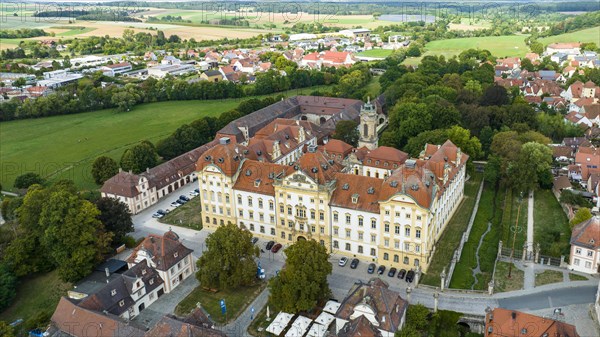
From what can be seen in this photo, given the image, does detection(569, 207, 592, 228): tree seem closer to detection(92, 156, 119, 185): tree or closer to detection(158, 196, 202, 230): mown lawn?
detection(158, 196, 202, 230): mown lawn

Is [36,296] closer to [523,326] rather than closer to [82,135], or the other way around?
[523,326]

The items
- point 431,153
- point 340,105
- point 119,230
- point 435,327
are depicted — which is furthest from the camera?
point 340,105

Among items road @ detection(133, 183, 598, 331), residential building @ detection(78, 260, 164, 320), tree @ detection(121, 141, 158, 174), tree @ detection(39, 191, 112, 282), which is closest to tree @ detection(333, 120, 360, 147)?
tree @ detection(121, 141, 158, 174)

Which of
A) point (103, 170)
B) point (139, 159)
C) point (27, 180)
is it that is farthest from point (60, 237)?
point (27, 180)

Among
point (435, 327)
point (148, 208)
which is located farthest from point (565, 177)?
point (148, 208)

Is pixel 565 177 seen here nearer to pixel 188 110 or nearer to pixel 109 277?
pixel 109 277
